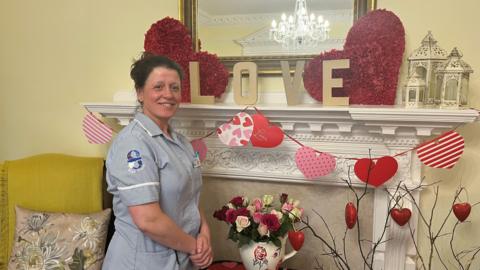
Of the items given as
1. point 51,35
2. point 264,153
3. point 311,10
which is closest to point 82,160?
point 51,35

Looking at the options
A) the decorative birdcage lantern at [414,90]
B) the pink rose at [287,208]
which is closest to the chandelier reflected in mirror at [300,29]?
the decorative birdcage lantern at [414,90]

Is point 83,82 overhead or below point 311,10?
below

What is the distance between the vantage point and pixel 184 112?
174 cm

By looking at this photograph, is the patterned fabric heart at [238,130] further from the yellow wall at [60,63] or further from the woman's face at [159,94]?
the yellow wall at [60,63]

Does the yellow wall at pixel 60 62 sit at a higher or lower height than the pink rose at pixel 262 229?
higher

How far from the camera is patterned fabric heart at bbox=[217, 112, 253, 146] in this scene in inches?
61.5

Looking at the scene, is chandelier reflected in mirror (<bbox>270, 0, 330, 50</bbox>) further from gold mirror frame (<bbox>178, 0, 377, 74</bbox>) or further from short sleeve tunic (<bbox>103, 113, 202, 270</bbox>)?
short sleeve tunic (<bbox>103, 113, 202, 270</bbox>)

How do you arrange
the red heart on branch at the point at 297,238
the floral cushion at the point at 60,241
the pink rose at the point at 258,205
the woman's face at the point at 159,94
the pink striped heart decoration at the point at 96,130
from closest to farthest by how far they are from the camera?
the woman's face at the point at 159,94
the red heart on branch at the point at 297,238
the pink rose at the point at 258,205
the floral cushion at the point at 60,241
the pink striped heart decoration at the point at 96,130

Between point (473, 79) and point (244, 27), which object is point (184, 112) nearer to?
point (244, 27)

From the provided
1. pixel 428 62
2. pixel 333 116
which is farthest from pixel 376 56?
pixel 333 116

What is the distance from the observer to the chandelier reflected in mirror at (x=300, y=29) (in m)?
1.68

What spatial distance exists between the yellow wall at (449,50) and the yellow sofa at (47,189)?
151 cm

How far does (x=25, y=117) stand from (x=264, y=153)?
4.82ft

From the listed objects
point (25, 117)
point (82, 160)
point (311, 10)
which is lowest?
point (82, 160)
